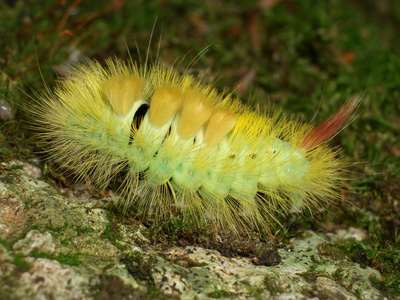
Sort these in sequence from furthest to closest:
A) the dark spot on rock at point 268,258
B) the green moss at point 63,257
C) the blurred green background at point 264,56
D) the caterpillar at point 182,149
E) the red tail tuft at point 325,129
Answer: the blurred green background at point 264,56 < the red tail tuft at point 325,129 < the caterpillar at point 182,149 < the dark spot on rock at point 268,258 < the green moss at point 63,257

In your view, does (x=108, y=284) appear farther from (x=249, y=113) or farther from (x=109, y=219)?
(x=249, y=113)

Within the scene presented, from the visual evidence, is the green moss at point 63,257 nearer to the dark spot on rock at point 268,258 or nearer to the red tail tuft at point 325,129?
the dark spot on rock at point 268,258

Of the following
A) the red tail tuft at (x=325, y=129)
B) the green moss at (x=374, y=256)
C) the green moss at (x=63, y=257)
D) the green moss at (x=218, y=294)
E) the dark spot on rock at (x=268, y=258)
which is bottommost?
the green moss at (x=63, y=257)

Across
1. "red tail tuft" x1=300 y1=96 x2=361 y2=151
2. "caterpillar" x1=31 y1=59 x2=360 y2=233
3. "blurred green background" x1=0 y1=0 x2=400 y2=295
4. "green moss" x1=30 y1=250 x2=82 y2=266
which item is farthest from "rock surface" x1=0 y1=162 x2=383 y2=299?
"red tail tuft" x1=300 y1=96 x2=361 y2=151

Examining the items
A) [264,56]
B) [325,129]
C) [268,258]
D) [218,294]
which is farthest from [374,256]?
[264,56]

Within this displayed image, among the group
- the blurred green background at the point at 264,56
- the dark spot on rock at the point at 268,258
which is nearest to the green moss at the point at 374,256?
the blurred green background at the point at 264,56

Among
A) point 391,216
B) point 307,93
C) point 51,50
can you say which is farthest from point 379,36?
point 51,50

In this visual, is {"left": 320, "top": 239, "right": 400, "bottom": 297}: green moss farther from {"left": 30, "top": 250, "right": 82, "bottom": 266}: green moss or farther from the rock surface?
{"left": 30, "top": 250, "right": 82, "bottom": 266}: green moss
